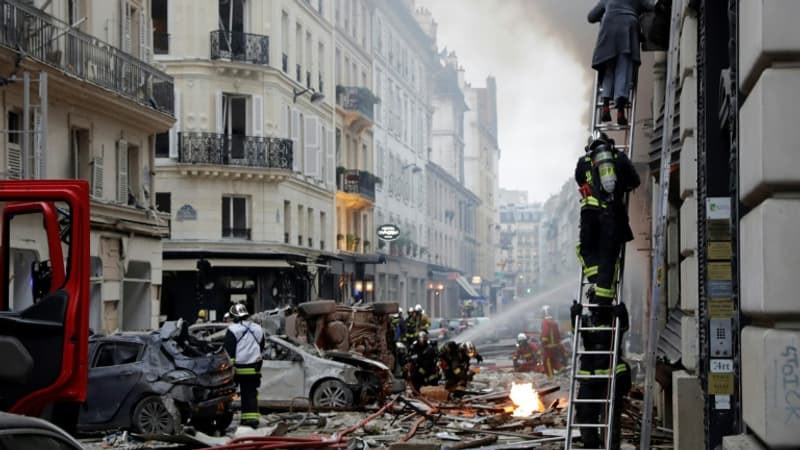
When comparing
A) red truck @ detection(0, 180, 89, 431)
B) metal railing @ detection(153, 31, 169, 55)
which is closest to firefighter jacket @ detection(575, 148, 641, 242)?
red truck @ detection(0, 180, 89, 431)

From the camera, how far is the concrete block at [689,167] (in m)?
10.5

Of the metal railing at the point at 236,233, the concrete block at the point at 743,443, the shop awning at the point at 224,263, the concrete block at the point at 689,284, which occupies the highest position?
the metal railing at the point at 236,233

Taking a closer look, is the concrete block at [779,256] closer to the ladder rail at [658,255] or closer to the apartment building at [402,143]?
the ladder rail at [658,255]

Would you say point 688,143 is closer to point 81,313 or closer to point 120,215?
point 81,313

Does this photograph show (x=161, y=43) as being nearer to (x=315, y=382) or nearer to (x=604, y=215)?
(x=315, y=382)

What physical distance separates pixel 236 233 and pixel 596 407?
32.9 metres

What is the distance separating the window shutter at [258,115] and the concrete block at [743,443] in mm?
36401

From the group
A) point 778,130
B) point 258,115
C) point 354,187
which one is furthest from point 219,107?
point 778,130

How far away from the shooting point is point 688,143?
431 inches

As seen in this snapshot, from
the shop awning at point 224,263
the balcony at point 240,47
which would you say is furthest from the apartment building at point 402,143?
the balcony at point 240,47

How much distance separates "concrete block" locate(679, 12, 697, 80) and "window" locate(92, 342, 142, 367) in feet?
29.0

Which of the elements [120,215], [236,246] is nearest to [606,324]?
[120,215]

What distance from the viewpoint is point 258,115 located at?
4194 centimetres

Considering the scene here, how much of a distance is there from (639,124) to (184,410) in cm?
865
